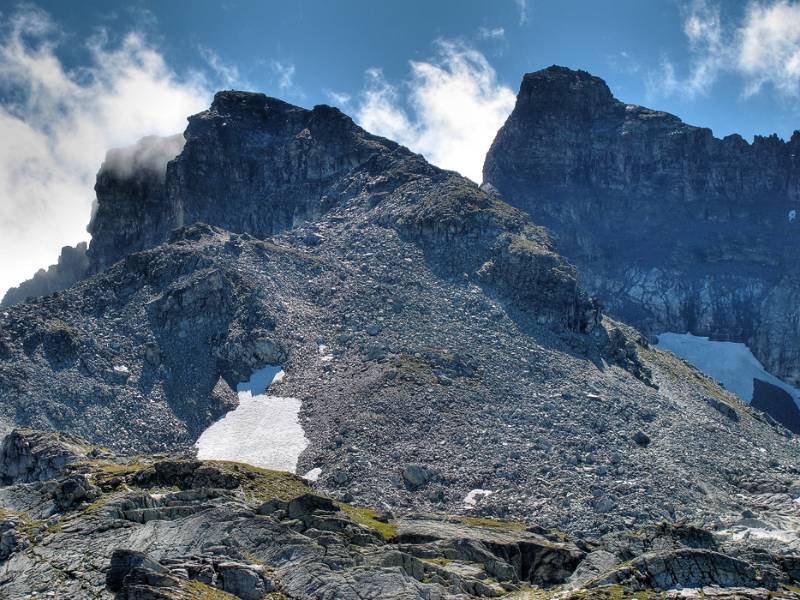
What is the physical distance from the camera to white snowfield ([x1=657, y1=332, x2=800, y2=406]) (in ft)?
596

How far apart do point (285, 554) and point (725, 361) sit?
499 ft

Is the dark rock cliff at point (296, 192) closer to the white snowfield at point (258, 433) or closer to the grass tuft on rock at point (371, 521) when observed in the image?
the white snowfield at point (258, 433)

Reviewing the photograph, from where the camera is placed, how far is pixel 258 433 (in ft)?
353

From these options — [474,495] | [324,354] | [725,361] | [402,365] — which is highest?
[725,361]

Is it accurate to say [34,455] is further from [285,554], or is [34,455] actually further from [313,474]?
[285,554]

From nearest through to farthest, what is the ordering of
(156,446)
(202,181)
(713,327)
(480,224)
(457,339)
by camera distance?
(156,446) < (457,339) < (480,224) < (202,181) < (713,327)

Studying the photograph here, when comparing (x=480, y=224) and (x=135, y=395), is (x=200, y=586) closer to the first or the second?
(x=135, y=395)

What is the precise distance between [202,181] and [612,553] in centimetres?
13128

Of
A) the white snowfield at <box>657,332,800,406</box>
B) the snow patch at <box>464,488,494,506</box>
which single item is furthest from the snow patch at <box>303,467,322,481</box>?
the white snowfield at <box>657,332,800,406</box>

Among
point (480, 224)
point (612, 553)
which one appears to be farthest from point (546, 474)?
point (480, 224)

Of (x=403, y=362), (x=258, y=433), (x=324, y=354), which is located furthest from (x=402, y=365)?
(x=258, y=433)

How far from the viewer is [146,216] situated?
186 metres

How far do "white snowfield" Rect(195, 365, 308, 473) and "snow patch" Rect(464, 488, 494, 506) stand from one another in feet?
63.5

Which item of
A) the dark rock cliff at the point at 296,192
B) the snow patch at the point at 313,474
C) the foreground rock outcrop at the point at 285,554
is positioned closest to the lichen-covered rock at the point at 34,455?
the foreground rock outcrop at the point at 285,554
